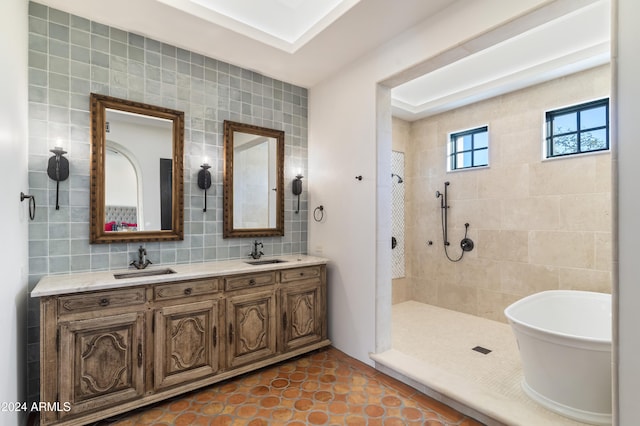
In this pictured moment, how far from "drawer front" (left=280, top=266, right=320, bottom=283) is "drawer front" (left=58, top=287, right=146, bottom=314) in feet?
3.83

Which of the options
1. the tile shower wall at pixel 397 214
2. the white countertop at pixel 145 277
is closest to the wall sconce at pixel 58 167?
the white countertop at pixel 145 277

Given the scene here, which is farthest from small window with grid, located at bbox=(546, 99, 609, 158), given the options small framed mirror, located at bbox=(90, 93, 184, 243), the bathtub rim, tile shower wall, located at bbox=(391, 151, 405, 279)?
small framed mirror, located at bbox=(90, 93, 184, 243)

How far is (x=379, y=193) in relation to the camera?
2.81 m

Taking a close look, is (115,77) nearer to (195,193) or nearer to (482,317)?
(195,193)

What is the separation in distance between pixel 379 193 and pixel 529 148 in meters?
2.15

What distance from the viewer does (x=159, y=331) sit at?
225 centimetres

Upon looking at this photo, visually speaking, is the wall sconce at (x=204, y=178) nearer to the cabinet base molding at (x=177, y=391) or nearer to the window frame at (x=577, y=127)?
the cabinet base molding at (x=177, y=391)

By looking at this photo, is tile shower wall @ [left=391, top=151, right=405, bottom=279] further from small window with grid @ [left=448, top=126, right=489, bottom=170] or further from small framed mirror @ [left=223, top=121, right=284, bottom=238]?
small framed mirror @ [left=223, top=121, right=284, bottom=238]

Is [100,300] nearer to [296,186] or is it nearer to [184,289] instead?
[184,289]

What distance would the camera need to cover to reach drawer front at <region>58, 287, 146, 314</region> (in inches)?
76.4

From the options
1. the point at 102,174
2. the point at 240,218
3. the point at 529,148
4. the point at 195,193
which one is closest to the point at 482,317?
the point at 529,148

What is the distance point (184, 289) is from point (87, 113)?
1.58 meters

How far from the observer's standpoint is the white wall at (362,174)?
2.48 m

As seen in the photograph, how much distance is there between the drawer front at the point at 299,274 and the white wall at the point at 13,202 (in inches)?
71.2
